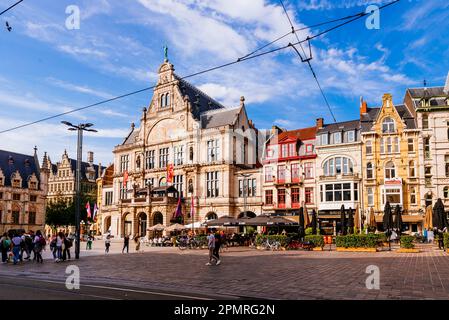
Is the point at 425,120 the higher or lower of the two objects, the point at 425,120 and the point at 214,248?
the higher

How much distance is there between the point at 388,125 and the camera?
46156 mm

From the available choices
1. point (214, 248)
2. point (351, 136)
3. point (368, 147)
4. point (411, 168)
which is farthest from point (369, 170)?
point (214, 248)

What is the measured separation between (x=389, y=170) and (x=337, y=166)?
548 centimetres

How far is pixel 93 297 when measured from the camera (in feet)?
35.3

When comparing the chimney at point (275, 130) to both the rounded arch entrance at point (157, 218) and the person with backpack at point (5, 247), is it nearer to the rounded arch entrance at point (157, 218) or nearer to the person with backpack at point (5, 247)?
A: the rounded arch entrance at point (157, 218)

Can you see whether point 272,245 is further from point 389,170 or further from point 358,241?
point 389,170

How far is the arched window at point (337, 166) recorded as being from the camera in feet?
153

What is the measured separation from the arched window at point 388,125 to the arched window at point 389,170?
3.65m

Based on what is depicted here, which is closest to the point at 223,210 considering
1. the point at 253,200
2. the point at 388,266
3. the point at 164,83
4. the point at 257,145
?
the point at 253,200

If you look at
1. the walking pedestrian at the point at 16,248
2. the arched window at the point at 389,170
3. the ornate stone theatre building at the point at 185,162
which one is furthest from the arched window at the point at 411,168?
the walking pedestrian at the point at 16,248
